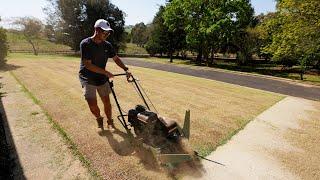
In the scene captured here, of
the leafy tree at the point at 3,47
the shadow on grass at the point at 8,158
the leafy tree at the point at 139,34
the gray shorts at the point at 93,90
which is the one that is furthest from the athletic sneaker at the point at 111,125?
the leafy tree at the point at 139,34

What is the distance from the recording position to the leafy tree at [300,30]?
72.7 ft

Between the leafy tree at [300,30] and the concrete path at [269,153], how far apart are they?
15059 mm

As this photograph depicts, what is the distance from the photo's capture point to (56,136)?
7.05 m

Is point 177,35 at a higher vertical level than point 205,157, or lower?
higher

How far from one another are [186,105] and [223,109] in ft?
4.57

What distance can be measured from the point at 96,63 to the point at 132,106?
4.01 metres

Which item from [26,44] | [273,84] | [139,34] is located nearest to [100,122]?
[273,84]

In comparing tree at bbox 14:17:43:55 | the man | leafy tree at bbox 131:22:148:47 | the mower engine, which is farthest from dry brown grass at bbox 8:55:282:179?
leafy tree at bbox 131:22:148:47

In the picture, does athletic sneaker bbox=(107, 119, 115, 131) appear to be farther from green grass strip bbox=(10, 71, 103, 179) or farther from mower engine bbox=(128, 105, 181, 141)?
mower engine bbox=(128, 105, 181, 141)

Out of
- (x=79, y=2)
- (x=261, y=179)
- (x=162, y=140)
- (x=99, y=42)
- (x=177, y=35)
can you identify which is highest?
(x=79, y=2)

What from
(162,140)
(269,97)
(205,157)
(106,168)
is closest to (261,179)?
(205,157)

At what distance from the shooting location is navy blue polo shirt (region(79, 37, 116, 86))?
6.34m

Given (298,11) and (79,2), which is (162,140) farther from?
(79,2)

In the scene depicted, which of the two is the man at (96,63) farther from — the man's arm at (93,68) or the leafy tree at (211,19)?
the leafy tree at (211,19)
